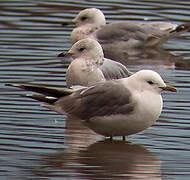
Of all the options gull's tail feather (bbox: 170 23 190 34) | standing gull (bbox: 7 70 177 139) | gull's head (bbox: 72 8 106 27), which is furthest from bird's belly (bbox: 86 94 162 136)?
gull's head (bbox: 72 8 106 27)

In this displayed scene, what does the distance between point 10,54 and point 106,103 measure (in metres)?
3.85

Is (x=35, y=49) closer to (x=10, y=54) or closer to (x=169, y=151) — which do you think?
(x=10, y=54)

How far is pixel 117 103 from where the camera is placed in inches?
329

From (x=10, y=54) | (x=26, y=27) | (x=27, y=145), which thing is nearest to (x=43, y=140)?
(x=27, y=145)

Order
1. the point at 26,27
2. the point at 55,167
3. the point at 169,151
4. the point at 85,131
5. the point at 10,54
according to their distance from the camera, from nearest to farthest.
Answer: the point at 55,167 → the point at 169,151 → the point at 85,131 → the point at 10,54 → the point at 26,27

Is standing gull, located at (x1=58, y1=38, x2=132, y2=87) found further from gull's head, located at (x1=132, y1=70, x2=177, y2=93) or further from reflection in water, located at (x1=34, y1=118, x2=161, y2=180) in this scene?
gull's head, located at (x1=132, y1=70, x2=177, y2=93)

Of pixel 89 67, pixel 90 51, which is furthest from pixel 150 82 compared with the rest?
pixel 90 51

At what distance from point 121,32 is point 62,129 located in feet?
16.0

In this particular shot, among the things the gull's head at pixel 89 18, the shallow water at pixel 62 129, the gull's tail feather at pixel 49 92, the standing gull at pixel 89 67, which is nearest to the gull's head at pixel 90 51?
the standing gull at pixel 89 67

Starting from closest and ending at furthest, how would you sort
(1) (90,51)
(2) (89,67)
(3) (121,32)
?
(2) (89,67)
(1) (90,51)
(3) (121,32)

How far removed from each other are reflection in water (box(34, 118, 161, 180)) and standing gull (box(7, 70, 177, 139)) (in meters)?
0.16

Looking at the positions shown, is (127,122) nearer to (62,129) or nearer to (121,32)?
(62,129)

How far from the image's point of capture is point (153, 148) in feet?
27.1

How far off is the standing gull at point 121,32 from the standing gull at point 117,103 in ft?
15.4
